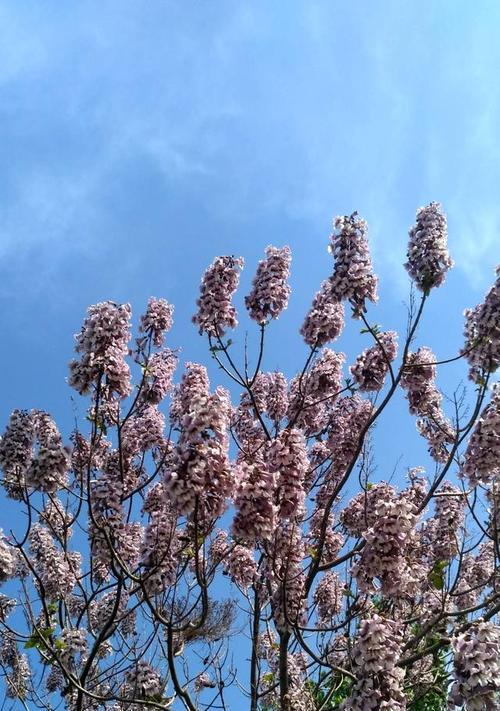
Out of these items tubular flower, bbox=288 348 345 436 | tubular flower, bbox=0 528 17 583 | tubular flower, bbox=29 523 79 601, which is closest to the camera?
tubular flower, bbox=0 528 17 583

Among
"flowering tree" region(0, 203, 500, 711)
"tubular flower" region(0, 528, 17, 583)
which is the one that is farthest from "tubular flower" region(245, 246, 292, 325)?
"tubular flower" region(0, 528, 17, 583)

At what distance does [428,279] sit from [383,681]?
5.33 meters

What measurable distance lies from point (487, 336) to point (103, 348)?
5256 millimetres

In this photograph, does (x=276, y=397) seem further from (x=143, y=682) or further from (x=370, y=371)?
(x=143, y=682)

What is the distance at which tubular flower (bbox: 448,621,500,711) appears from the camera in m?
5.96

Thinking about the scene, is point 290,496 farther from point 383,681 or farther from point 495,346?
point 495,346

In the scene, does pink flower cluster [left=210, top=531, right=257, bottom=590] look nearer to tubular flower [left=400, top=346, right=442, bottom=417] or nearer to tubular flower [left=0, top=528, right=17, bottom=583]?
tubular flower [left=0, top=528, right=17, bottom=583]

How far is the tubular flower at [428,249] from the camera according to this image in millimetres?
9281

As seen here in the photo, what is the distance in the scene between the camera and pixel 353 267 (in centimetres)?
924

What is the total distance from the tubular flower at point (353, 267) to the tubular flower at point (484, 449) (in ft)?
7.39

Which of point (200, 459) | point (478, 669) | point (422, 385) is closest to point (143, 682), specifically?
point (200, 459)

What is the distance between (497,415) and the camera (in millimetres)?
8492

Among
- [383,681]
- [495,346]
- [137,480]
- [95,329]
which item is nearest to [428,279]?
[495,346]

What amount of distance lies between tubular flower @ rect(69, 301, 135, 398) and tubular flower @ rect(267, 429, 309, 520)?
2.46m
